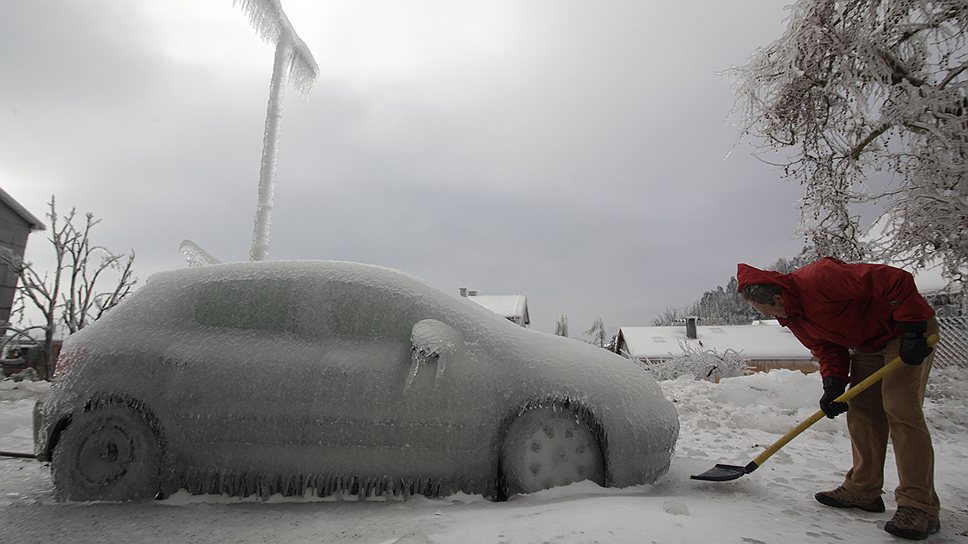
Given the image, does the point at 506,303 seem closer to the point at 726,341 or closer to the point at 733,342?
the point at 726,341

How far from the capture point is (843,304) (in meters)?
2.61

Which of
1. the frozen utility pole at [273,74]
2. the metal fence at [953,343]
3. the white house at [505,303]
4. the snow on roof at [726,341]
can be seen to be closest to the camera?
the metal fence at [953,343]

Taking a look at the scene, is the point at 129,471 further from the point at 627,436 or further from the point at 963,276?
the point at 963,276

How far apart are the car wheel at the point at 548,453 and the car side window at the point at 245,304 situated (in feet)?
5.01

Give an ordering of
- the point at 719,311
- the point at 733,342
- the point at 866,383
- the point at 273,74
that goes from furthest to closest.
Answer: the point at 719,311
the point at 733,342
the point at 273,74
the point at 866,383

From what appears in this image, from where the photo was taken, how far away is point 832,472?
130 inches

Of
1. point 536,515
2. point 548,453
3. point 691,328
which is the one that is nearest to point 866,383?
point 548,453

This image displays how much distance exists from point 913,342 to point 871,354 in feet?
1.53

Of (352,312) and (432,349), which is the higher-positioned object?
(352,312)

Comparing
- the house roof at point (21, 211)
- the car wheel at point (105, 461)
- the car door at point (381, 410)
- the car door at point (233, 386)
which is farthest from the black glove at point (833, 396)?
the house roof at point (21, 211)

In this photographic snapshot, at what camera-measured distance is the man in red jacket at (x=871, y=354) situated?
230 cm

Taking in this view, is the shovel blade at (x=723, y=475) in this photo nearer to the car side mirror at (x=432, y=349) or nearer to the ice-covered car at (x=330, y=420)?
the ice-covered car at (x=330, y=420)

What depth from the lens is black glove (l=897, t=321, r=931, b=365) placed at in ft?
7.59

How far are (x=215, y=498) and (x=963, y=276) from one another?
806cm
